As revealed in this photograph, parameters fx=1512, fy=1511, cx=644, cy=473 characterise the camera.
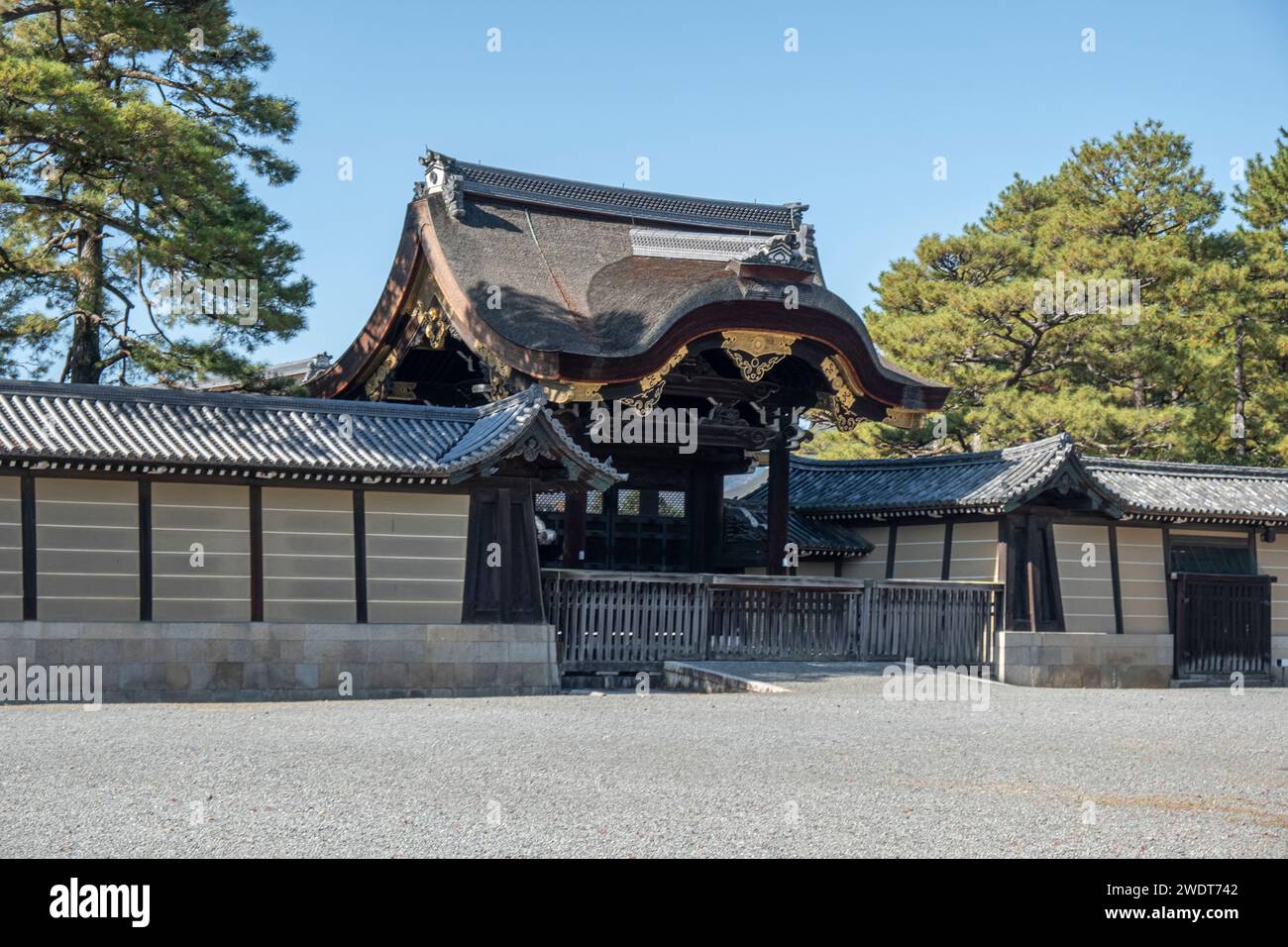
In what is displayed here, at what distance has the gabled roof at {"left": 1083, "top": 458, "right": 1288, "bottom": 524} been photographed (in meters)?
24.1

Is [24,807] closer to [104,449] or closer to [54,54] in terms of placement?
[104,449]

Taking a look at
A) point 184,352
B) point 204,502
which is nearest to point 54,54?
point 184,352

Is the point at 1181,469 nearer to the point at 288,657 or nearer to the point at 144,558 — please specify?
Result: the point at 288,657

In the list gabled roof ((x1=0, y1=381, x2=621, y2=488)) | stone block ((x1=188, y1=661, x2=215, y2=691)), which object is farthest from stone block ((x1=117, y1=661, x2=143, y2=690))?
gabled roof ((x1=0, y1=381, x2=621, y2=488))

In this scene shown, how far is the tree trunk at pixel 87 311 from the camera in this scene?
72.3 feet

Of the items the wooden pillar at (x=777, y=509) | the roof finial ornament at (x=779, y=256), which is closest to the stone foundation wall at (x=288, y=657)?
the wooden pillar at (x=777, y=509)

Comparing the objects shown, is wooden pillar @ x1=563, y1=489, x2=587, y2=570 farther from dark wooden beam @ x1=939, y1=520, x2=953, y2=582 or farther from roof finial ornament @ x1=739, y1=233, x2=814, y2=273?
dark wooden beam @ x1=939, y1=520, x2=953, y2=582

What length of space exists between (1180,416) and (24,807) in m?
26.0

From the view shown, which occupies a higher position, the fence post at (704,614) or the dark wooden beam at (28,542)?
the dark wooden beam at (28,542)

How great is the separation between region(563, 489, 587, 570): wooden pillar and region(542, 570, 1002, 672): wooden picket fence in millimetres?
2238

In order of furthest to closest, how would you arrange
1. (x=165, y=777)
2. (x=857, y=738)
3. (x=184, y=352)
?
(x=184, y=352)
(x=857, y=738)
(x=165, y=777)

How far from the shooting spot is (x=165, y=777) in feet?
34.1

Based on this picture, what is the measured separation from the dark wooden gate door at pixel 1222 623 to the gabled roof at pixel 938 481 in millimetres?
3200

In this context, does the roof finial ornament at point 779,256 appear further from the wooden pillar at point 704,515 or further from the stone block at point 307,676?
the stone block at point 307,676
